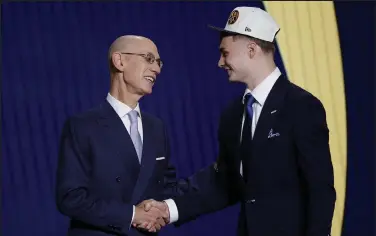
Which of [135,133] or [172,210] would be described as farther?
[172,210]

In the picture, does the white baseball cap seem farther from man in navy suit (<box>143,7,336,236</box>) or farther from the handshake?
the handshake

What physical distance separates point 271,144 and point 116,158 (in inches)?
22.3

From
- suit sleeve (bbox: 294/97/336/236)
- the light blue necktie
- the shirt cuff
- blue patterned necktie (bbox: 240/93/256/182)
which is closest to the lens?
suit sleeve (bbox: 294/97/336/236)

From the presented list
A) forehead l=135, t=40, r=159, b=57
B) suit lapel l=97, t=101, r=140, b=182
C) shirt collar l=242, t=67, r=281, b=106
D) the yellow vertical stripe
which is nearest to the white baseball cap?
shirt collar l=242, t=67, r=281, b=106

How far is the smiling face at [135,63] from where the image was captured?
2.65m

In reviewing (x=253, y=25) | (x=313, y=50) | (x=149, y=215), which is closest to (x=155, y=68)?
(x=253, y=25)

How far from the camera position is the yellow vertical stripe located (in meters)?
3.69

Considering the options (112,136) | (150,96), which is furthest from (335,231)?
(112,136)

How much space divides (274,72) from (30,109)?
4.74ft

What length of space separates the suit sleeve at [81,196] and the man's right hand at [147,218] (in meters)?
0.03

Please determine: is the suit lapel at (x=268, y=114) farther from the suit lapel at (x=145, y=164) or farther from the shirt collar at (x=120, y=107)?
the shirt collar at (x=120, y=107)

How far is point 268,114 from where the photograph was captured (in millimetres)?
2447

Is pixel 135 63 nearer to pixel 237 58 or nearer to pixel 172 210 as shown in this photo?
pixel 237 58

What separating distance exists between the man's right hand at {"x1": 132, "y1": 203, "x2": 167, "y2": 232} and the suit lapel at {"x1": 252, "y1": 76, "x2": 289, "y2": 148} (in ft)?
1.56
